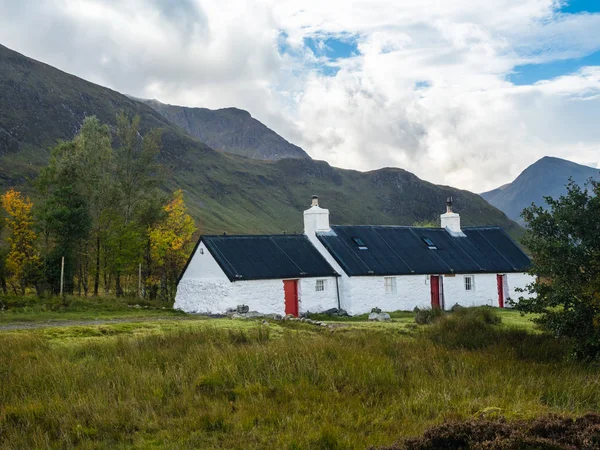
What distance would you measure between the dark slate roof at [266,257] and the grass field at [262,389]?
57.8 feet

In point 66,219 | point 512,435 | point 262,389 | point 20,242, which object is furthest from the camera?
point 20,242

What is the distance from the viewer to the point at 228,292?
3316 centimetres

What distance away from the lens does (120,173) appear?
50.5m

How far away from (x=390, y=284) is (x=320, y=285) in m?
4.70

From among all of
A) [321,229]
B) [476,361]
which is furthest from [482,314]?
[321,229]

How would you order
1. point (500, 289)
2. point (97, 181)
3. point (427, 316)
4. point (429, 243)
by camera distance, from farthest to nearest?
1. point (97, 181)
2. point (429, 243)
3. point (500, 289)
4. point (427, 316)

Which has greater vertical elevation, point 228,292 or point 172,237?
point 172,237

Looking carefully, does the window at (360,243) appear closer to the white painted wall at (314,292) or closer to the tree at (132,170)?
the white painted wall at (314,292)

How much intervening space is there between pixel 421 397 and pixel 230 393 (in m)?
3.61

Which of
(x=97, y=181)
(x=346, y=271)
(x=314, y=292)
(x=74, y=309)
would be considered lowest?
(x=74, y=309)

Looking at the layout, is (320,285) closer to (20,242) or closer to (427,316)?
(427,316)

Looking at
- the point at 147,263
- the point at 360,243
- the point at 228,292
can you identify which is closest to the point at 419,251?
the point at 360,243

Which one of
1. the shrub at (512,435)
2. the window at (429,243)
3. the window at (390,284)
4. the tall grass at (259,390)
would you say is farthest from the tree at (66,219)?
the shrub at (512,435)

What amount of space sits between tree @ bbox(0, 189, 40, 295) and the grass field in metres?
32.8
